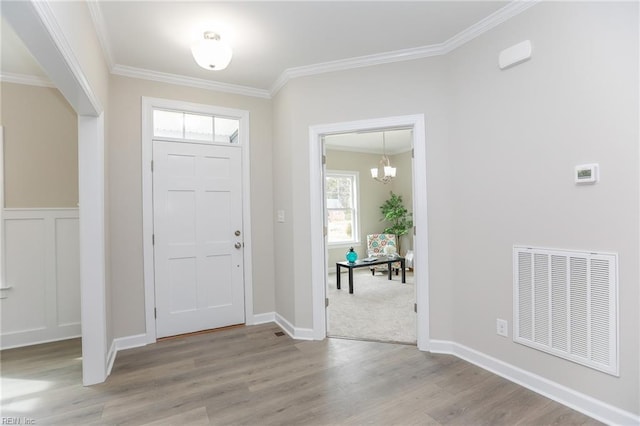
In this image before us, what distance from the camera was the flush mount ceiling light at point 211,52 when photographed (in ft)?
7.65

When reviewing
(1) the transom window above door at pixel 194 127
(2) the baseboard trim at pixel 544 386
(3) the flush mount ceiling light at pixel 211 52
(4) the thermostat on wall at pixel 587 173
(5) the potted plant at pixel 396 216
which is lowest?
(2) the baseboard trim at pixel 544 386

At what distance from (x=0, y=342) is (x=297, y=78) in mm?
3817

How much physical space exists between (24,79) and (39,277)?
1.95 m

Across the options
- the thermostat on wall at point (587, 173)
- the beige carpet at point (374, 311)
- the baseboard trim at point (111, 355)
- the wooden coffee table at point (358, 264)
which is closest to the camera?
the thermostat on wall at point (587, 173)

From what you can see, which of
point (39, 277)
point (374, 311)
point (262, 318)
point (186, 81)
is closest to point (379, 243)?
point (374, 311)

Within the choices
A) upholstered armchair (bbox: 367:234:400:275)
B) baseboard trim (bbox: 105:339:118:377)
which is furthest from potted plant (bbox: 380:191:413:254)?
baseboard trim (bbox: 105:339:118:377)

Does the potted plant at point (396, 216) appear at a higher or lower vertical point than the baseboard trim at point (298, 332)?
higher

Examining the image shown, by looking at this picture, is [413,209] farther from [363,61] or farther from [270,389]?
[270,389]

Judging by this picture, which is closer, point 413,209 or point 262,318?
point 413,209

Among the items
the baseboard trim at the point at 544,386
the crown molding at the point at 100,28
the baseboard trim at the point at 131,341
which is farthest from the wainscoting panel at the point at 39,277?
the baseboard trim at the point at 544,386

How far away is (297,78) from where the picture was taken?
124 inches

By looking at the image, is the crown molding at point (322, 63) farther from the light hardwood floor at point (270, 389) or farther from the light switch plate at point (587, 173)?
the light hardwood floor at point (270, 389)

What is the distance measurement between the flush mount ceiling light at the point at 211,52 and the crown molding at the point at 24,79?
174cm

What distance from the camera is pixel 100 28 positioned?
7.56 feet
